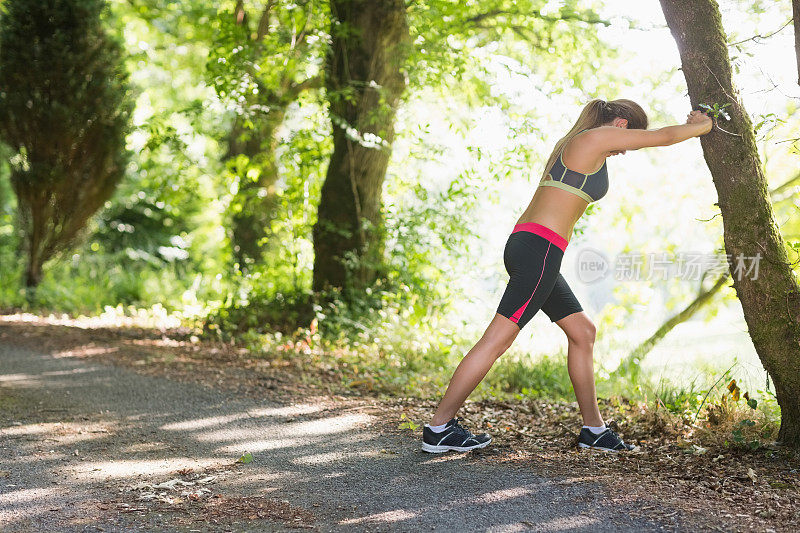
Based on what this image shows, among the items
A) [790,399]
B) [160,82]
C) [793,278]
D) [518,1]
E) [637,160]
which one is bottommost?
[790,399]

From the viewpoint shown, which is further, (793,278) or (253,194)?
(253,194)

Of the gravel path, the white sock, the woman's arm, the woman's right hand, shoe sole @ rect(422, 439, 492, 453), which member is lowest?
the gravel path

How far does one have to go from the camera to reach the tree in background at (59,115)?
10344 millimetres

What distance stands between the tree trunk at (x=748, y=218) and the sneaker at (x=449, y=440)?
1.71 m

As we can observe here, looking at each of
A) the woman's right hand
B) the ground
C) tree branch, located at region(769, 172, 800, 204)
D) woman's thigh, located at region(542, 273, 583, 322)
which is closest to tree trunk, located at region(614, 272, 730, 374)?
tree branch, located at region(769, 172, 800, 204)

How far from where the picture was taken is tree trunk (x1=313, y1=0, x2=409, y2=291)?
7973 mm

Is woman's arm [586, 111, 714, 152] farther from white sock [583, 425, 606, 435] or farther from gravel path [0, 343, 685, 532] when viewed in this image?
gravel path [0, 343, 685, 532]

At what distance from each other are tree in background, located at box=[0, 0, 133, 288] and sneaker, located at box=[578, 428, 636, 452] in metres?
9.28

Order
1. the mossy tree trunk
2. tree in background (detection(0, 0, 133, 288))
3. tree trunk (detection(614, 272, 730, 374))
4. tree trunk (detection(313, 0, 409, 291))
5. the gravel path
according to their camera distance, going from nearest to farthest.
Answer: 1. the gravel path
2. the mossy tree trunk
3. tree trunk (detection(313, 0, 409, 291))
4. tree trunk (detection(614, 272, 730, 374))
5. tree in background (detection(0, 0, 133, 288))

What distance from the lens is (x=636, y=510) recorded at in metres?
3.11

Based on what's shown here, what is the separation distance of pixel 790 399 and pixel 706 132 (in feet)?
5.02

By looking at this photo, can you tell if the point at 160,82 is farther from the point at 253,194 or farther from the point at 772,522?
the point at 772,522

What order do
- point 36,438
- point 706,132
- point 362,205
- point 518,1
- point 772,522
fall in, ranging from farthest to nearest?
point 362,205 → point 518,1 → point 36,438 → point 706,132 → point 772,522

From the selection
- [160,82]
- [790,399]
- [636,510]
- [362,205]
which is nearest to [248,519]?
[636,510]
